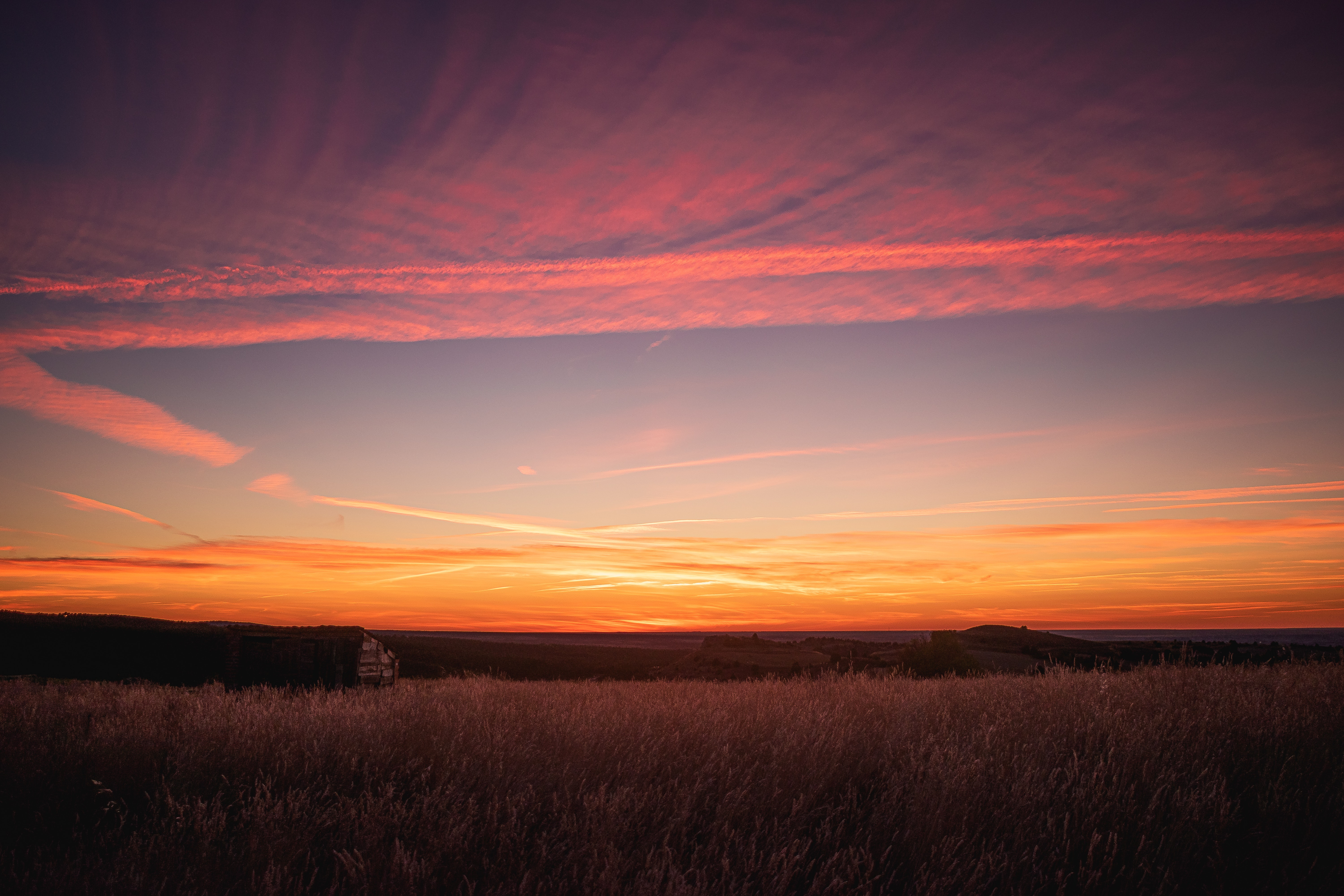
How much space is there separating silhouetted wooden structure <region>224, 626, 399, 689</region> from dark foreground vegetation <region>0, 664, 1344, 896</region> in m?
9.04

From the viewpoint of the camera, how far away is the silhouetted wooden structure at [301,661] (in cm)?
1596

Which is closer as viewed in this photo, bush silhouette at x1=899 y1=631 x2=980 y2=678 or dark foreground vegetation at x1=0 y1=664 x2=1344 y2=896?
dark foreground vegetation at x1=0 y1=664 x2=1344 y2=896

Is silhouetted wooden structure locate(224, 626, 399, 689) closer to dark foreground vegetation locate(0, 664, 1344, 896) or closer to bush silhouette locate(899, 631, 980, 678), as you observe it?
dark foreground vegetation locate(0, 664, 1344, 896)

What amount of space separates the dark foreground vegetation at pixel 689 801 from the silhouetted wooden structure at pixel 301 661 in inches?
356

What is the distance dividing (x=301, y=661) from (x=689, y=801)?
15.3 meters

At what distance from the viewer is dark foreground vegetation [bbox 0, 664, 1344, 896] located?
3.47 metres

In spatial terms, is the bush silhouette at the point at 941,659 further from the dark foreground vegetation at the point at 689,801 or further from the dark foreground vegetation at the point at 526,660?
the dark foreground vegetation at the point at 689,801

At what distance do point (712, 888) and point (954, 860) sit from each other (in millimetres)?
1239

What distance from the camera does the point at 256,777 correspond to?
4.79 m

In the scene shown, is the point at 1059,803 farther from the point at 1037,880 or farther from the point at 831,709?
the point at 831,709

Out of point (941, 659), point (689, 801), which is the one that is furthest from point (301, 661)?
point (941, 659)

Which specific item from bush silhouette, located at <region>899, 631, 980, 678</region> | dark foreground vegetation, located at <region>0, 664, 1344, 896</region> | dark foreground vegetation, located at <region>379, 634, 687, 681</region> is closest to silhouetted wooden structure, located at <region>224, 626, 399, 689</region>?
dark foreground vegetation, located at <region>0, 664, 1344, 896</region>

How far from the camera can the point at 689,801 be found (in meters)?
4.19

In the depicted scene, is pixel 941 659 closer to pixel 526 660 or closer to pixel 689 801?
pixel 689 801
